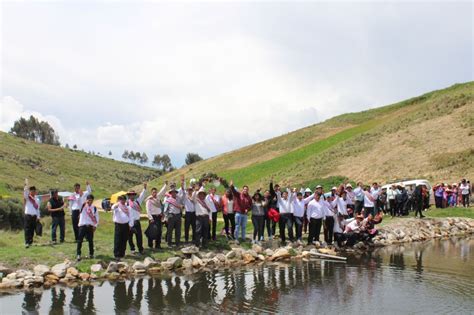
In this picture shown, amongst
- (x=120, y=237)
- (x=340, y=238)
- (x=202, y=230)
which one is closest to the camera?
(x=120, y=237)

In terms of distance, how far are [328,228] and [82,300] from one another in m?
10.6

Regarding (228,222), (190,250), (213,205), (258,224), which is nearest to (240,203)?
(213,205)

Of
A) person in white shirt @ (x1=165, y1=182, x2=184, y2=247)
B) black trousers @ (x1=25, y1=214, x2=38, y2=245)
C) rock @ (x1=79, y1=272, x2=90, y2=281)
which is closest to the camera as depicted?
rock @ (x1=79, y1=272, x2=90, y2=281)

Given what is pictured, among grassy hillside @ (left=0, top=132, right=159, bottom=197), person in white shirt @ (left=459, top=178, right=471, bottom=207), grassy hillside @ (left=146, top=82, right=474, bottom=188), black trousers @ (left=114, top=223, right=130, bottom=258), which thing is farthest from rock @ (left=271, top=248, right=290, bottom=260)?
grassy hillside @ (left=0, top=132, right=159, bottom=197)

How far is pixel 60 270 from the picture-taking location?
1359 cm

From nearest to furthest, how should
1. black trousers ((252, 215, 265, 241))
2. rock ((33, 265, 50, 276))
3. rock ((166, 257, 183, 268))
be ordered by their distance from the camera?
rock ((33, 265, 50, 276)) → rock ((166, 257, 183, 268)) → black trousers ((252, 215, 265, 241))

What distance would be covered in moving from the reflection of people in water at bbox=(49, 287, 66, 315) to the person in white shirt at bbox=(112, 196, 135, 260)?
2640 millimetres

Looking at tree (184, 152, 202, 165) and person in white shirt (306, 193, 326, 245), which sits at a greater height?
tree (184, 152, 202, 165)

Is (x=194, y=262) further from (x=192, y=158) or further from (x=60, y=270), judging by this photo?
(x=192, y=158)

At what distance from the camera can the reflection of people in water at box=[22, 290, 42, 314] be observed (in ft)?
35.0

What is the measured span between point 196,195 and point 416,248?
926 cm

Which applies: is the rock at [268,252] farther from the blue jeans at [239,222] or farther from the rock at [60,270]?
the rock at [60,270]

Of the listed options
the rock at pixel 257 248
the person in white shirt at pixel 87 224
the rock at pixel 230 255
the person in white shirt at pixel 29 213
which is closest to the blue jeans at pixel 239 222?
the rock at pixel 257 248

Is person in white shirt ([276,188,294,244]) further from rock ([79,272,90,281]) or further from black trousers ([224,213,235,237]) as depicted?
rock ([79,272,90,281])
